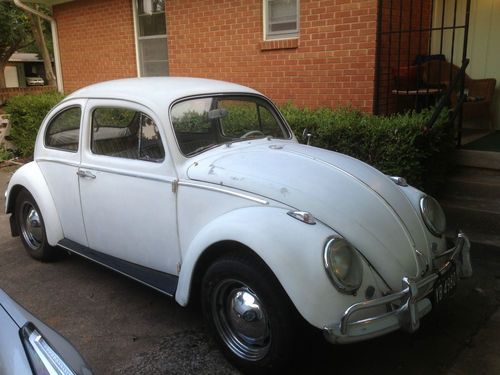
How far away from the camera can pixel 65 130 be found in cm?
450

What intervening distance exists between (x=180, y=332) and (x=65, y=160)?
185 cm

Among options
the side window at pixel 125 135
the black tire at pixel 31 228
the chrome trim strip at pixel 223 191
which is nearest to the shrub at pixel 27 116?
the black tire at pixel 31 228

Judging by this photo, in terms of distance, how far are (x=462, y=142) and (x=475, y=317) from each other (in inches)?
120

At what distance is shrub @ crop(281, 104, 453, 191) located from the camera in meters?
4.85

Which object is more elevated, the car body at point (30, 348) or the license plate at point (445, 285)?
the car body at point (30, 348)

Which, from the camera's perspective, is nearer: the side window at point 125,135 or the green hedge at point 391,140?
the side window at point 125,135

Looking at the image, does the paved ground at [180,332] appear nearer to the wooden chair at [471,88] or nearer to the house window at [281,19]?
the wooden chair at [471,88]

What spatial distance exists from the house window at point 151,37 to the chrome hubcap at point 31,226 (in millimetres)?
4630

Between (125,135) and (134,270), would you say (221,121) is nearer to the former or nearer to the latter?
(125,135)

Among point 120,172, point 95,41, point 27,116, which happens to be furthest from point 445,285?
point 27,116

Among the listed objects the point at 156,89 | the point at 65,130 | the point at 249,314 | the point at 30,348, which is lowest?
the point at 249,314

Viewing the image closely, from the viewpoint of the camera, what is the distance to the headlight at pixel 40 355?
→ 5.97ft

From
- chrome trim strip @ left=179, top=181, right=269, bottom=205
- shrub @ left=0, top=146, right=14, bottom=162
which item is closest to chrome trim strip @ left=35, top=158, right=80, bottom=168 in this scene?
chrome trim strip @ left=179, top=181, right=269, bottom=205

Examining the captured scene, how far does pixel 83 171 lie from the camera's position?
13.3ft
